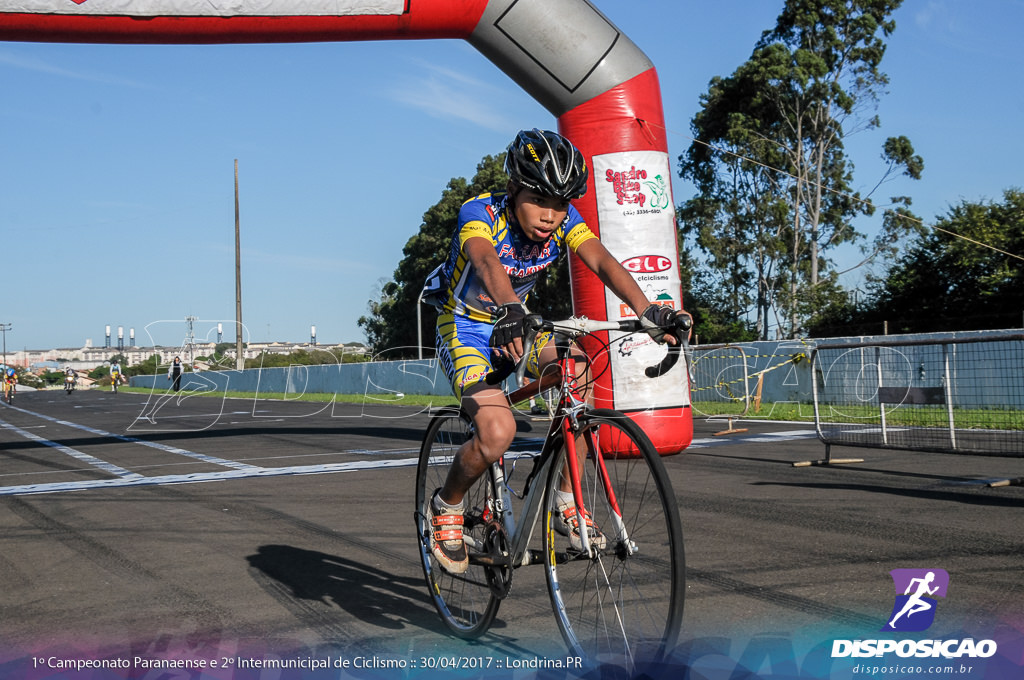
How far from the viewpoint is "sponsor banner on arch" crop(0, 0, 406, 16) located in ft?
33.6

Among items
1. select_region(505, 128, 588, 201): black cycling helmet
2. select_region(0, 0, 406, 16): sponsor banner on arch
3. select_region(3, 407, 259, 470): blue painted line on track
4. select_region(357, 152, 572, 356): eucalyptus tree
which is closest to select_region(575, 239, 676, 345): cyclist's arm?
select_region(505, 128, 588, 201): black cycling helmet

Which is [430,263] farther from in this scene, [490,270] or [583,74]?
[490,270]

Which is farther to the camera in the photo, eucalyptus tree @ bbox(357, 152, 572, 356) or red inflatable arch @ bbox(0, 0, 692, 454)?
eucalyptus tree @ bbox(357, 152, 572, 356)

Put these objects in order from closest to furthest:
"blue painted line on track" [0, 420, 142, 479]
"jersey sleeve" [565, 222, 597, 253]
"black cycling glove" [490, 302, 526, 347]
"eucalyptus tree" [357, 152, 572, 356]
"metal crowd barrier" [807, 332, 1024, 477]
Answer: "black cycling glove" [490, 302, 526, 347]
"jersey sleeve" [565, 222, 597, 253]
"metal crowd barrier" [807, 332, 1024, 477]
"blue painted line on track" [0, 420, 142, 479]
"eucalyptus tree" [357, 152, 572, 356]

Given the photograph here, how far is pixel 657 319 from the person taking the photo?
330 centimetres

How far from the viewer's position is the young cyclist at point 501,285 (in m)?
3.65

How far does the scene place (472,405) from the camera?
3768mm

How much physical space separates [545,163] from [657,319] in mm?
850

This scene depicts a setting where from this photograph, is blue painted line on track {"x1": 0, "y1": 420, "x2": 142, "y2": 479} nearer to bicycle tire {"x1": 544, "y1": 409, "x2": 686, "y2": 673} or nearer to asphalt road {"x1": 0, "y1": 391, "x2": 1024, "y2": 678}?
asphalt road {"x1": 0, "y1": 391, "x2": 1024, "y2": 678}

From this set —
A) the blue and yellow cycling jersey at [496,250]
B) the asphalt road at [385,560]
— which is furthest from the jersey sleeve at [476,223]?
the asphalt road at [385,560]

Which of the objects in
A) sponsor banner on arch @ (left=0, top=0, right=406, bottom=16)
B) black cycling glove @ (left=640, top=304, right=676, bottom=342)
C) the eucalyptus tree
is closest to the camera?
black cycling glove @ (left=640, top=304, right=676, bottom=342)

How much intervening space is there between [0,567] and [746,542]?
14.6 feet

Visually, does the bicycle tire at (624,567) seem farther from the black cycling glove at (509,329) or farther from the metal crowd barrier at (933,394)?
the metal crowd barrier at (933,394)

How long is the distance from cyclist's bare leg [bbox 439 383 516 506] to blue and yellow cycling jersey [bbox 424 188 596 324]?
425mm
